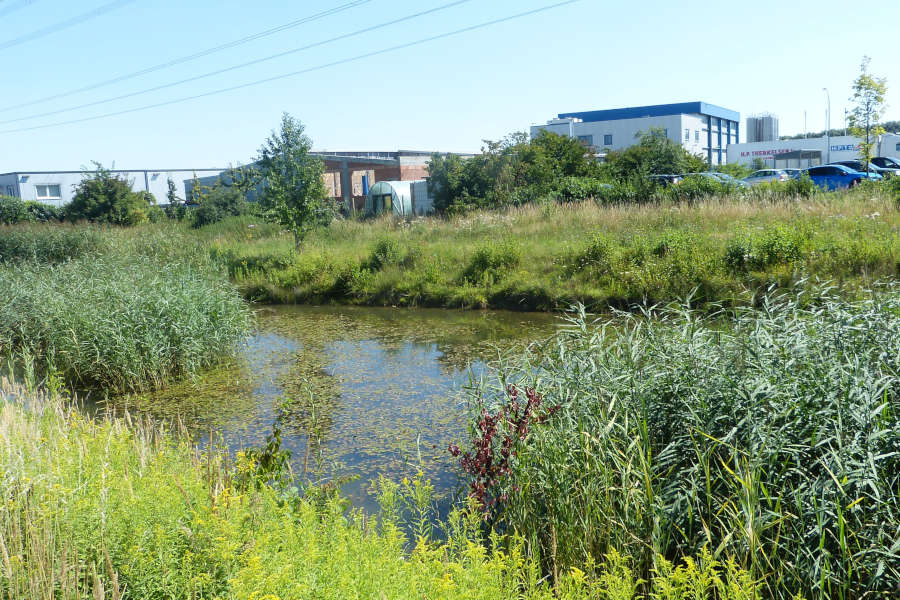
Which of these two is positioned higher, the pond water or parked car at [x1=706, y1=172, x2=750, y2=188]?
parked car at [x1=706, y1=172, x2=750, y2=188]

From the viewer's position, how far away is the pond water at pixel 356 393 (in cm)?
580

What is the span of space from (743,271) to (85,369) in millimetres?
10072

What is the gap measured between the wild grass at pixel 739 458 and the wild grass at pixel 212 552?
38cm

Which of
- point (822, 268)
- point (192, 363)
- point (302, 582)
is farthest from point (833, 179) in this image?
point (302, 582)

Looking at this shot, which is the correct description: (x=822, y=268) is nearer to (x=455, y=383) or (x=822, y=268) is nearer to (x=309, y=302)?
(x=455, y=383)

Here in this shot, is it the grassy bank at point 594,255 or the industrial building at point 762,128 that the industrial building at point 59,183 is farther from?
the industrial building at point 762,128

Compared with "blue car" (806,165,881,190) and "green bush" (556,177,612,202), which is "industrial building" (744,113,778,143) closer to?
"blue car" (806,165,881,190)

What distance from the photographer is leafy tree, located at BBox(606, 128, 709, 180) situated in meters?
26.2

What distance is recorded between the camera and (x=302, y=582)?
244 centimetres

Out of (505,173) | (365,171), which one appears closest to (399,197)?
(505,173)

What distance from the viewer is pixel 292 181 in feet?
61.6

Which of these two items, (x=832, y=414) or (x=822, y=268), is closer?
(x=832, y=414)

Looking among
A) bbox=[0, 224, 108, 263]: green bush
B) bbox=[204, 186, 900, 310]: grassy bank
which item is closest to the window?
bbox=[0, 224, 108, 263]: green bush

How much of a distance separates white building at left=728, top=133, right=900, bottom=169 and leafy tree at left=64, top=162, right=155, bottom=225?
34518 mm
